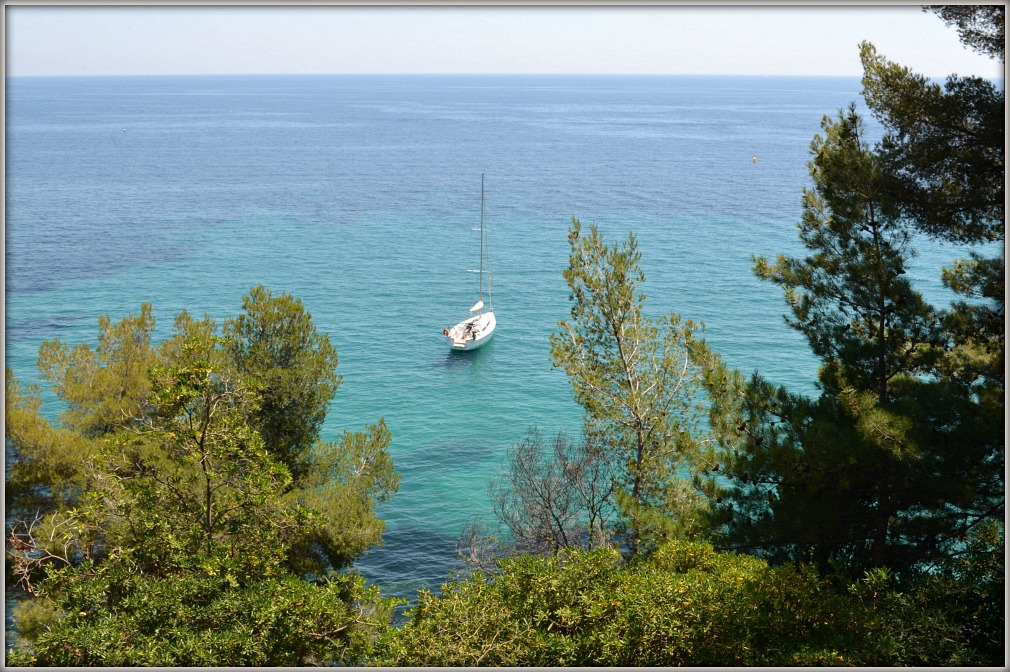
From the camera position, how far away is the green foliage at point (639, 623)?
8.35 m

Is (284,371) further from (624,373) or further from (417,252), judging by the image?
(417,252)

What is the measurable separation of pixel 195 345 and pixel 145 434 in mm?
1362

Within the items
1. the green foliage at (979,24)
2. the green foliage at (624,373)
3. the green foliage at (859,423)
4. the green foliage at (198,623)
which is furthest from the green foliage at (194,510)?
the green foliage at (979,24)

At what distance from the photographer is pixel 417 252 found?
55844 mm

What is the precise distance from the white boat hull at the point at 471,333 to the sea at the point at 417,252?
57 centimetres

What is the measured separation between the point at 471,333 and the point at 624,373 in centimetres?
2379

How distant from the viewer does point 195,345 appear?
11234 millimetres

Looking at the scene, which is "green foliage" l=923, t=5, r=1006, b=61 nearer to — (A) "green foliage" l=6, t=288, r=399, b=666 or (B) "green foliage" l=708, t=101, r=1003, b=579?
(B) "green foliage" l=708, t=101, r=1003, b=579

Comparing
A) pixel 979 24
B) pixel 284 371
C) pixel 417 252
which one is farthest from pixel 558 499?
pixel 417 252

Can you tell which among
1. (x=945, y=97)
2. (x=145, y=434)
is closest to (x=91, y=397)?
(x=145, y=434)

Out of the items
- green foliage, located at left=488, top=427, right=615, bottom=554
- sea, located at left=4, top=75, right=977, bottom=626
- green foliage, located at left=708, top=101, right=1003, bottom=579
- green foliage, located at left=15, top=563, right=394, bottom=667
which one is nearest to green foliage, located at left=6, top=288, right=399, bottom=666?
green foliage, located at left=15, top=563, right=394, bottom=667

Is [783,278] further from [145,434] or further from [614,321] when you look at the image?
[145,434]

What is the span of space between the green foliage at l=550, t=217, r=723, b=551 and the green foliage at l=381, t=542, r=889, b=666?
602cm

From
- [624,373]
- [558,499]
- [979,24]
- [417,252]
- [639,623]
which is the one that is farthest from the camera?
[417,252]
